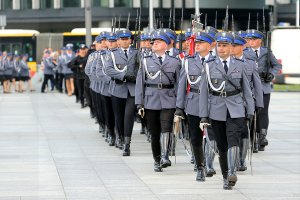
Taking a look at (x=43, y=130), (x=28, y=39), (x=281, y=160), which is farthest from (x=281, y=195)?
(x=28, y=39)

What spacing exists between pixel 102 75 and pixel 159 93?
4630mm

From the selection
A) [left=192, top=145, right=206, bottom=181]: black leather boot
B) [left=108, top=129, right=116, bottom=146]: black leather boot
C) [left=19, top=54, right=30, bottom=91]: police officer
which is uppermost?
[left=192, top=145, right=206, bottom=181]: black leather boot

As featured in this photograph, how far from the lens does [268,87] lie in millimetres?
18000

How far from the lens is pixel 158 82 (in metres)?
14.6

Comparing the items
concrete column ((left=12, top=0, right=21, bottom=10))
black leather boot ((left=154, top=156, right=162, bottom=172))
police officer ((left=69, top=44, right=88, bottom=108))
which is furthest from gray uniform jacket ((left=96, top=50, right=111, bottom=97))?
concrete column ((left=12, top=0, right=21, bottom=10))

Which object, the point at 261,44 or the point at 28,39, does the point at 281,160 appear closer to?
the point at 261,44

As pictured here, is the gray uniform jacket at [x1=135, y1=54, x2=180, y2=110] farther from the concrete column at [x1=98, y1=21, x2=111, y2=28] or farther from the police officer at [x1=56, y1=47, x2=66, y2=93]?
the concrete column at [x1=98, y1=21, x2=111, y2=28]

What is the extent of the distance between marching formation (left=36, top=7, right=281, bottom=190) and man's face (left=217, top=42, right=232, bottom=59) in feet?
0.04

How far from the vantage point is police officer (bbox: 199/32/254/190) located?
40.2ft

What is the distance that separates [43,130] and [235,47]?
1059 cm

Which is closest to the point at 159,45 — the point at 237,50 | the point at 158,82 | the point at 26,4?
the point at 158,82

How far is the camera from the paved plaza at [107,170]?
11953 millimetres

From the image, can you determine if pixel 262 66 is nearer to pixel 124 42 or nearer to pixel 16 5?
pixel 124 42

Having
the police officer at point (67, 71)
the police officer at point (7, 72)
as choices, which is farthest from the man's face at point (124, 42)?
the police officer at point (7, 72)
